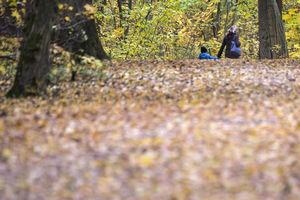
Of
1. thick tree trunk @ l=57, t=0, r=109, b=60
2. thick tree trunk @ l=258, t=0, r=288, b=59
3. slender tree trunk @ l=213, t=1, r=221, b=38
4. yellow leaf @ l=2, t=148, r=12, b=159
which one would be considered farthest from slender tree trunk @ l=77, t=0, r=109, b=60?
slender tree trunk @ l=213, t=1, r=221, b=38

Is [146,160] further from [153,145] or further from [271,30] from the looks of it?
[271,30]

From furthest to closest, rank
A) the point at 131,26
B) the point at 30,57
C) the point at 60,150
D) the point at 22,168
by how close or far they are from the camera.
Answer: the point at 131,26 < the point at 30,57 < the point at 60,150 < the point at 22,168

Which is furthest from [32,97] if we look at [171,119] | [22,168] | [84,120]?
[22,168]

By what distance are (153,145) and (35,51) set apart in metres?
4.11

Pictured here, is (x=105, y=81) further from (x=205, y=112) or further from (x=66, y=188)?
(x=66, y=188)

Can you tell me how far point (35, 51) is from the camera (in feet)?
29.8

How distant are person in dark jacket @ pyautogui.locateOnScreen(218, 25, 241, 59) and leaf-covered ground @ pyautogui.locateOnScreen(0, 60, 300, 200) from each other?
6.15 m

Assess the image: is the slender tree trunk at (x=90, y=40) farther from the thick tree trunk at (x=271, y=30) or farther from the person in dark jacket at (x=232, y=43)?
the thick tree trunk at (x=271, y=30)

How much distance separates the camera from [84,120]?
23.2ft

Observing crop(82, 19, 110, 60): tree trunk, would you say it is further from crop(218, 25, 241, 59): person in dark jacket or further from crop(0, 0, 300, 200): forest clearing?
crop(218, 25, 241, 59): person in dark jacket

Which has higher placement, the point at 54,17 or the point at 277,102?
the point at 54,17

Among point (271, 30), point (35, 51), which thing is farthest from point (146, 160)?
point (271, 30)

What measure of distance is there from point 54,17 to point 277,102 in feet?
14.4

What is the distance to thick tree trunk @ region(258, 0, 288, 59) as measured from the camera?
1583 centimetres
